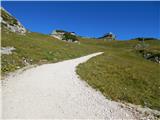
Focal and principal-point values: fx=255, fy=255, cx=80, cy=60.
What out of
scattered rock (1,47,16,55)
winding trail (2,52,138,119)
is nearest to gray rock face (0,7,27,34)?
scattered rock (1,47,16,55)

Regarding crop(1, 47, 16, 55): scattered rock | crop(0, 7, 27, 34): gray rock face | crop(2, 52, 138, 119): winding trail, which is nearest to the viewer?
crop(2, 52, 138, 119): winding trail

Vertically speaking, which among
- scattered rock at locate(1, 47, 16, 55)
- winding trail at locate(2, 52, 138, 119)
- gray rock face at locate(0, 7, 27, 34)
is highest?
gray rock face at locate(0, 7, 27, 34)

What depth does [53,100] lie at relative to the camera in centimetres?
1631

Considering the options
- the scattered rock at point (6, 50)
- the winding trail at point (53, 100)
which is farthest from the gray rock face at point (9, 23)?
the winding trail at point (53, 100)

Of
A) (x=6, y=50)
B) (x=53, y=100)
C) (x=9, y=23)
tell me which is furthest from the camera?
(x=9, y=23)

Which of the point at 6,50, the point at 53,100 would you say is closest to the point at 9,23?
the point at 6,50

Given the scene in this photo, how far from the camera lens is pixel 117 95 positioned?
21.3m

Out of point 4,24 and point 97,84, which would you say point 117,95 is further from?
point 4,24

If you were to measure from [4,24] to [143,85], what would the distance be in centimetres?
3781

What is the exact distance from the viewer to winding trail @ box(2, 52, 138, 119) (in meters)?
14.1

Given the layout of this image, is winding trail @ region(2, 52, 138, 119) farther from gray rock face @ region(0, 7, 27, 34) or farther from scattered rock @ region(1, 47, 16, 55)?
gray rock face @ region(0, 7, 27, 34)

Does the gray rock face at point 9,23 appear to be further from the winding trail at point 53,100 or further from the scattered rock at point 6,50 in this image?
→ the winding trail at point 53,100

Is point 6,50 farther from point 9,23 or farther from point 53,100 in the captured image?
point 9,23

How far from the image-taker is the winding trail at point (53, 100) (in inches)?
555
